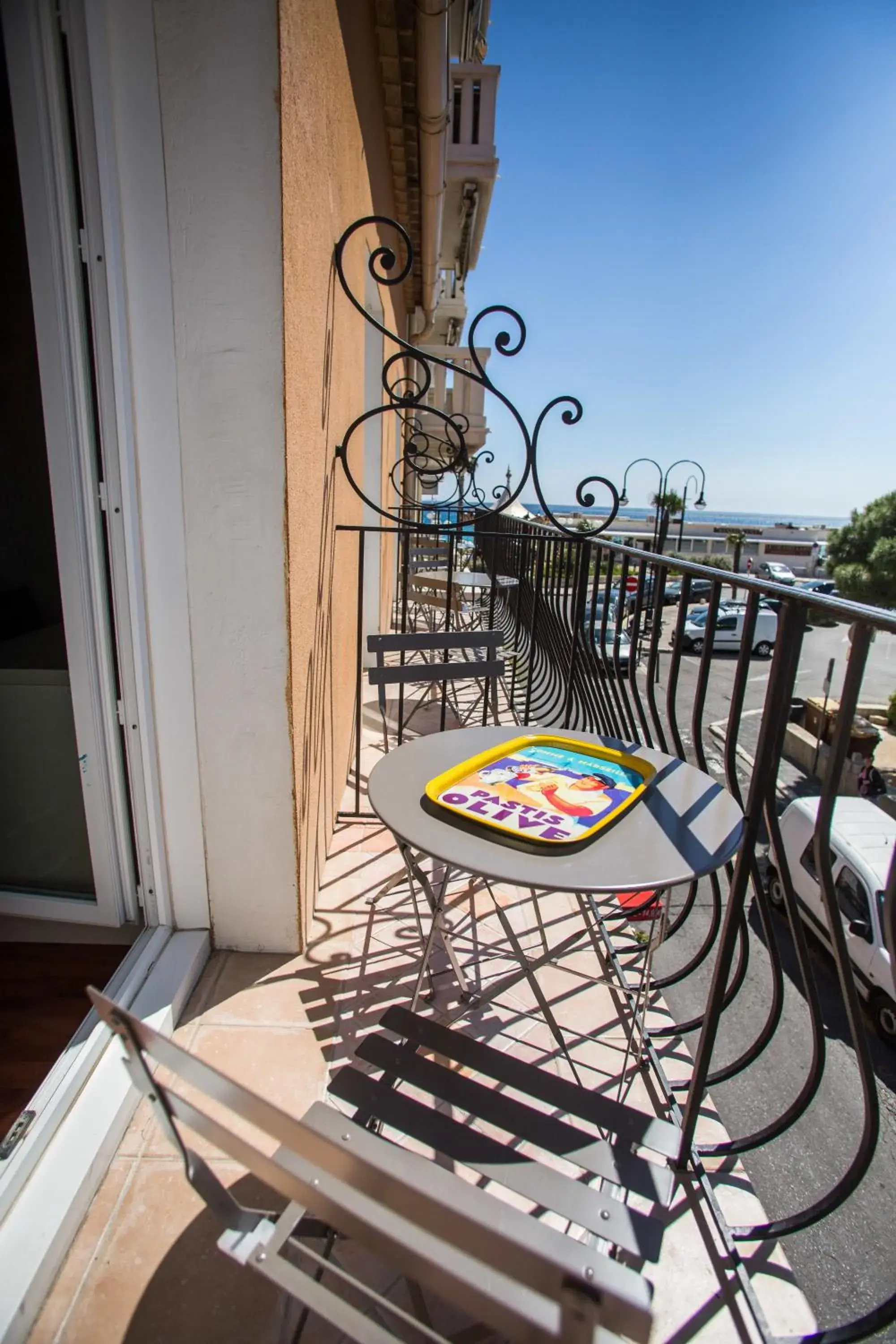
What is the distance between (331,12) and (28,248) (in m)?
1.38

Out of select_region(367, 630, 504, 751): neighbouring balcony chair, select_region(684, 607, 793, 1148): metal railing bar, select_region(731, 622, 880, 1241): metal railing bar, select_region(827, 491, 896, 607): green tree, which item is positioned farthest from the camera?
select_region(827, 491, 896, 607): green tree

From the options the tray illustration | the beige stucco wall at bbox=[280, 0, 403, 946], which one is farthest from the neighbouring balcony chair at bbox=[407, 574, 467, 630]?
the tray illustration

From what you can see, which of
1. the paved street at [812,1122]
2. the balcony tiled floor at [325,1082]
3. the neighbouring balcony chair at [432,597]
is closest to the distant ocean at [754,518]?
the paved street at [812,1122]

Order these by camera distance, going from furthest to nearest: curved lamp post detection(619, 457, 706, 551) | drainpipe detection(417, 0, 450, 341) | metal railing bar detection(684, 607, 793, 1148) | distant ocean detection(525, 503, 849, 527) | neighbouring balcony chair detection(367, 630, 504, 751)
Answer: distant ocean detection(525, 503, 849, 527), drainpipe detection(417, 0, 450, 341), curved lamp post detection(619, 457, 706, 551), neighbouring balcony chair detection(367, 630, 504, 751), metal railing bar detection(684, 607, 793, 1148)

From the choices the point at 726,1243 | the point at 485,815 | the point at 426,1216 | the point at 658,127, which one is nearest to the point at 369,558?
the point at 485,815

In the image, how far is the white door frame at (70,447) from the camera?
4.39ft

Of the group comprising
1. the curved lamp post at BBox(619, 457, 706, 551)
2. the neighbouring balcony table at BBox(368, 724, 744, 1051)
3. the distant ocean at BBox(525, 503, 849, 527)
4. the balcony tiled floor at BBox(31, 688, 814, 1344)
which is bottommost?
the distant ocean at BBox(525, 503, 849, 527)

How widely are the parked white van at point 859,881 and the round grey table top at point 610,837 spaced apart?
16.6 ft

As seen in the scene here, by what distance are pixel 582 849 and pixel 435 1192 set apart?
22.3 inches

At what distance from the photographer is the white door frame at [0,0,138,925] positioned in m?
1.34

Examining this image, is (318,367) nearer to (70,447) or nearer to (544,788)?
(70,447)

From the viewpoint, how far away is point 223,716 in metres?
1.75

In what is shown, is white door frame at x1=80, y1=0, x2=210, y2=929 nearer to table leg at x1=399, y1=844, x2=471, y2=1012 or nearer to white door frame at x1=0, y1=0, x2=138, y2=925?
white door frame at x1=0, y1=0, x2=138, y2=925

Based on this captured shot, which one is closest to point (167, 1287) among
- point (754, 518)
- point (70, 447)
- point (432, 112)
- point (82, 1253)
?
point (82, 1253)
